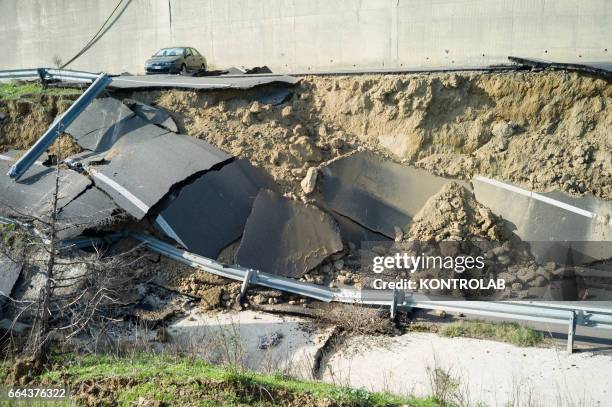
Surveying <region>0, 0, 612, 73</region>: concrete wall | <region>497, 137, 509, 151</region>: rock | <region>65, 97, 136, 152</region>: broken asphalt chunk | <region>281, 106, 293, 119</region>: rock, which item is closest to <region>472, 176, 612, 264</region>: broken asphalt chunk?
<region>497, 137, 509, 151</region>: rock

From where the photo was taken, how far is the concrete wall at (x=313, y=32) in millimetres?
17953

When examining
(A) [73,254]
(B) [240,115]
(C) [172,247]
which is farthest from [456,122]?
(A) [73,254]

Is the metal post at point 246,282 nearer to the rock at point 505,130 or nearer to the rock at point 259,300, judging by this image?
the rock at point 259,300

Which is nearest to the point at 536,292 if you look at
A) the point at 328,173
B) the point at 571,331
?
the point at 571,331

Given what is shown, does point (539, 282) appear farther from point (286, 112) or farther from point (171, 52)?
point (171, 52)

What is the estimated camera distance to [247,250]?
Result: 35.5 ft

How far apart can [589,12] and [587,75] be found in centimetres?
695

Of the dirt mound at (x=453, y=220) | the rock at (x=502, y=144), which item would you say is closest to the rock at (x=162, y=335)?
the dirt mound at (x=453, y=220)

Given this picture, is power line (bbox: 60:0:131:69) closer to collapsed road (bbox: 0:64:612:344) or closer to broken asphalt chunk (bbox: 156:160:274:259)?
collapsed road (bbox: 0:64:612:344)

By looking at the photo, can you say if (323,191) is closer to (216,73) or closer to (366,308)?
(366,308)

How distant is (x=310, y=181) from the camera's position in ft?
38.0

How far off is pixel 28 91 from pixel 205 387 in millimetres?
10351

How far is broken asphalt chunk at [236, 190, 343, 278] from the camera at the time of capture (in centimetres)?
1077

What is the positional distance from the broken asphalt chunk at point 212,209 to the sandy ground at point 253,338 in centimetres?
137
